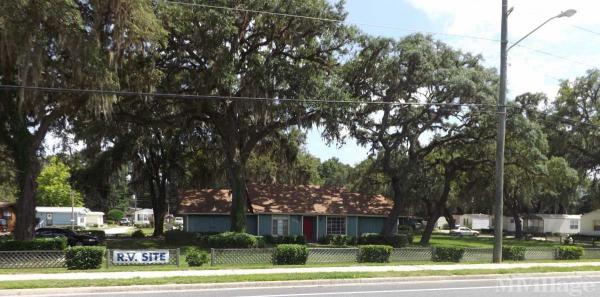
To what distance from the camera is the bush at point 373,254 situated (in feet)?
79.6

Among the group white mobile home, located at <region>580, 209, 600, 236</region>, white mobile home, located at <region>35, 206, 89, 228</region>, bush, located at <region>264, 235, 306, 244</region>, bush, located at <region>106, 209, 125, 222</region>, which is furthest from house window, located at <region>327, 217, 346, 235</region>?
bush, located at <region>106, 209, 125, 222</region>

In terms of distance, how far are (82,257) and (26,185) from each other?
979 cm

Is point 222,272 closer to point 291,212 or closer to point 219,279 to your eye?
point 219,279

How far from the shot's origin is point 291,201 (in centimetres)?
4444

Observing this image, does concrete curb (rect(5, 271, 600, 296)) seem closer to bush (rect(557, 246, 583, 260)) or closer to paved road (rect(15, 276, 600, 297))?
paved road (rect(15, 276, 600, 297))

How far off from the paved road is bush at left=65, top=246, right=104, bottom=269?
5275 millimetres

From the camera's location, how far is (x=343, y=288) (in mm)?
16625

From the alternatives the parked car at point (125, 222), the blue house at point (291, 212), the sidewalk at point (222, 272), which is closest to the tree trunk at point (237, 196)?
the blue house at point (291, 212)

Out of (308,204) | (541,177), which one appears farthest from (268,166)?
(541,177)

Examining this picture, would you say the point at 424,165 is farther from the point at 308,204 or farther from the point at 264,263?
the point at 264,263

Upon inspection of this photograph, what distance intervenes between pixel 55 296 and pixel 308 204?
3065 centimetres

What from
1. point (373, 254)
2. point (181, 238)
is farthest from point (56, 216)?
point (373, 254)

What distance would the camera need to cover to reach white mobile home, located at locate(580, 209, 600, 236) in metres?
70.7

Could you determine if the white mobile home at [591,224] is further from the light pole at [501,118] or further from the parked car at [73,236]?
the parked car at [73,236]
